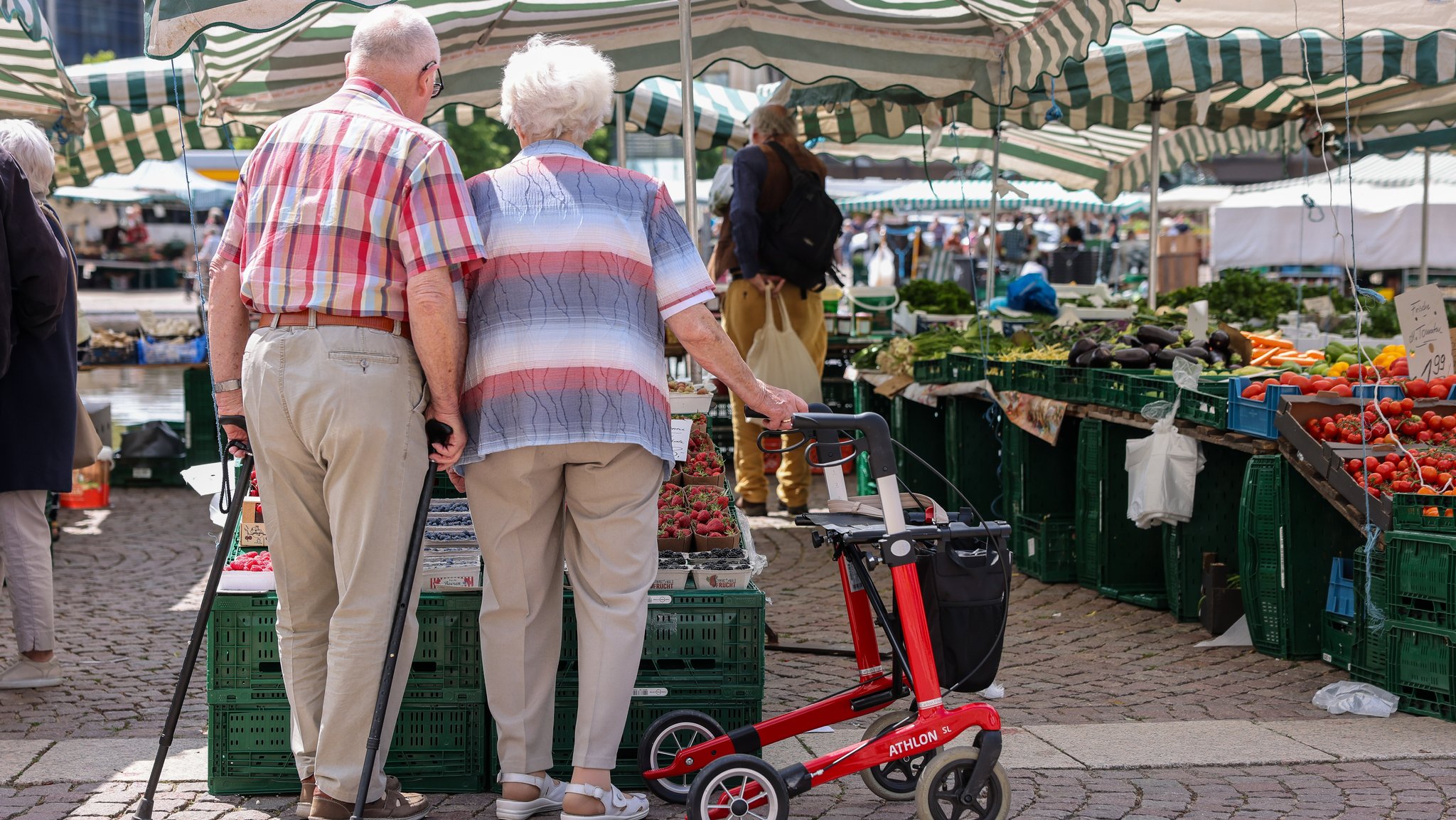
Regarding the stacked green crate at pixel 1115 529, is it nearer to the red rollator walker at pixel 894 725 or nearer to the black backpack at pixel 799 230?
the black backpack at pixel 799 230

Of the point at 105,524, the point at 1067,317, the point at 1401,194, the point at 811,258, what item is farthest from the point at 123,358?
the point at 1401,194

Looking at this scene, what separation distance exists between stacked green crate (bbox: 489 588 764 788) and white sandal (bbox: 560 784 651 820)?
0.31 m

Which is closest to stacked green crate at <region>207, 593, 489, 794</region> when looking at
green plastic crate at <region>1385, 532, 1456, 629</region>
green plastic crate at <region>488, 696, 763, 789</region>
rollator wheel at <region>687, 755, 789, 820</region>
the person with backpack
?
green plastic crate at <region>488, 696, 763, 789</region>

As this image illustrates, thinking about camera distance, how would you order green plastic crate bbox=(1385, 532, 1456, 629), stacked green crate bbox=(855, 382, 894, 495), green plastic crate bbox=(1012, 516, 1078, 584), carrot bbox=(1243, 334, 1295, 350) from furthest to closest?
stacked green crate bbox=(855, 382, 894, 495) < carrot bbox=(1243, 334, 1295, 350) < green plastic crate bbox=(1012, 516, 1078, 584) < green plastic crate bbox=(1385, 532, 1456, 629)

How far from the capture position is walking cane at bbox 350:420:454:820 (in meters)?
3.50

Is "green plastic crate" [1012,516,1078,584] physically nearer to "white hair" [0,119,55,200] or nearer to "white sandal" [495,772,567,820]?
"white sandal" [495,772,567,820]

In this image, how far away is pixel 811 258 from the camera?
325 inches

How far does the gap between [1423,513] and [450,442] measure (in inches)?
128

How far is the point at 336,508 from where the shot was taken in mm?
3533

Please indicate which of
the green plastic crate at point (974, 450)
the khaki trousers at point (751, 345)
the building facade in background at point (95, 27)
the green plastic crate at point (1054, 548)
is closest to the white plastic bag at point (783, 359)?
the khaki trousers at point (751, 345)

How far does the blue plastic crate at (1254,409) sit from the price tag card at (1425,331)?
2.02 ft

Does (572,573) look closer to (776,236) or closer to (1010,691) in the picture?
(1010,691)

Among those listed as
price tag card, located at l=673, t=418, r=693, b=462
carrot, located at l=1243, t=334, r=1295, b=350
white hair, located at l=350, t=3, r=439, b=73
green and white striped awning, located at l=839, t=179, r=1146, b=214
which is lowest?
price tag card, located at l=673, t=418, r=693, b=462

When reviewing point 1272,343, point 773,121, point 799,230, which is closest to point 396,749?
point 799,230
